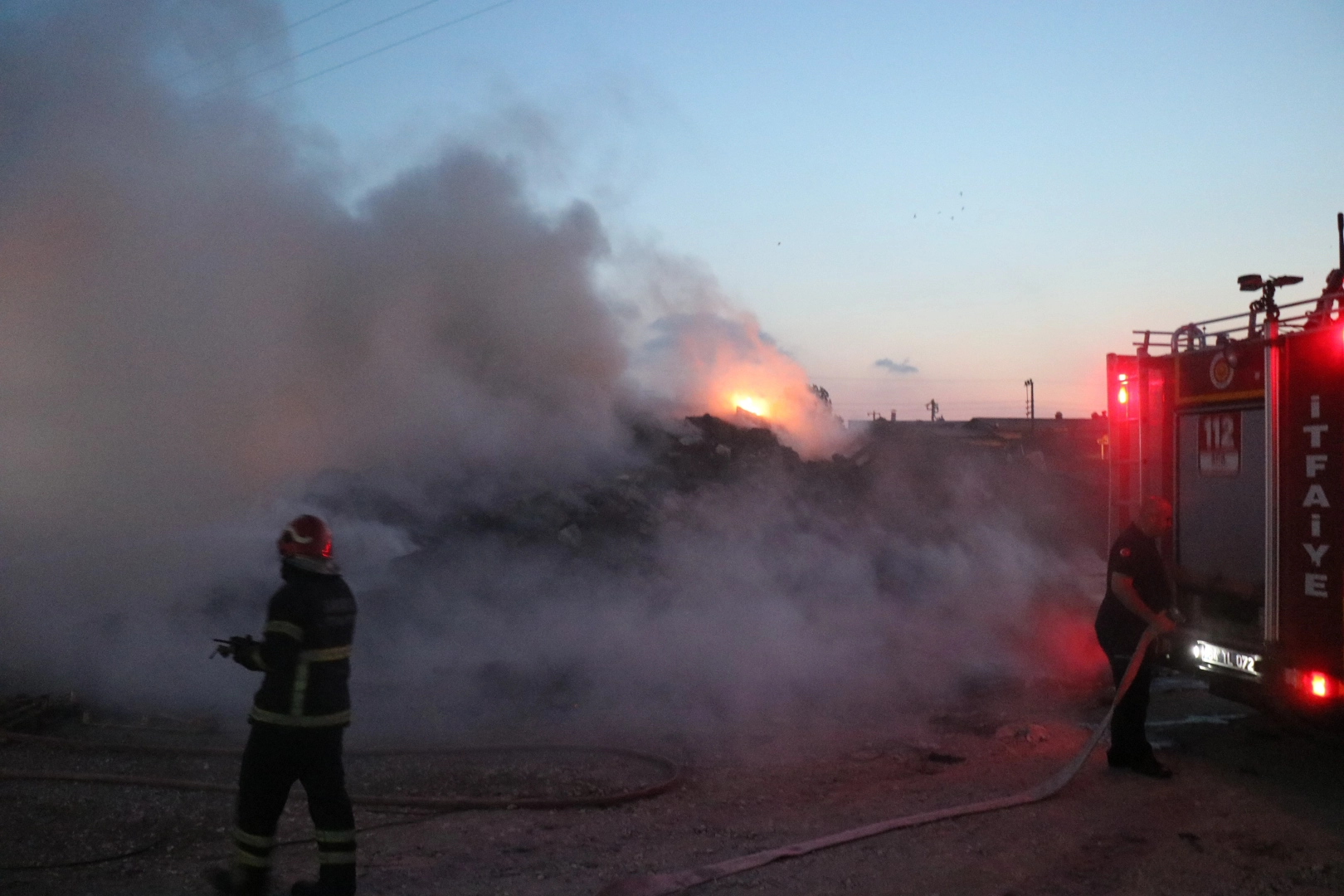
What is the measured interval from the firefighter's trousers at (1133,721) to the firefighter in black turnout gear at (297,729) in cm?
449

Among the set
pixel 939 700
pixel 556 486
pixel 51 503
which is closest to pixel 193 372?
pixel 51 503

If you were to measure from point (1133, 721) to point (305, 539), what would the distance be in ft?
16.0

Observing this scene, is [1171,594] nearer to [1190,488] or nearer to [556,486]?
[1190,488]

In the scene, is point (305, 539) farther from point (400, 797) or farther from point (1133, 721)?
point (1133, 721)

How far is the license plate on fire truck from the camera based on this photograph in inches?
221

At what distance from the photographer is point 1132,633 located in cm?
602

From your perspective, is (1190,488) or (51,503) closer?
(1190,488)

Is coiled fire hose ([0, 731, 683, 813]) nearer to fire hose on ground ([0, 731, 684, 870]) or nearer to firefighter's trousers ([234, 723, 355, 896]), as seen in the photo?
fire hose on ground ([0, 731, 684, 870])

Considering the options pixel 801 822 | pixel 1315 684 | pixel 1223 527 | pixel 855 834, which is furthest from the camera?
pixel 1223 527

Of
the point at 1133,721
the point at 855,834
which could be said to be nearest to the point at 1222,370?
the point at 1133,721

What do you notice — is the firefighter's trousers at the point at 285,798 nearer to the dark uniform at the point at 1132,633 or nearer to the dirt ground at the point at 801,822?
the dirt ground at the point at 801,822

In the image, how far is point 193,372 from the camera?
13.3 meters

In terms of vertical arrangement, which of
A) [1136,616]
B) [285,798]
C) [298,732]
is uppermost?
[1136,616]

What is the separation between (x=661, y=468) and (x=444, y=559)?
422 centimetres
